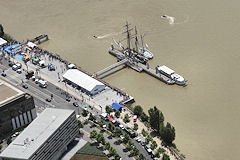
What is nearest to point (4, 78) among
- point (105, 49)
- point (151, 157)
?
point (105, 49)

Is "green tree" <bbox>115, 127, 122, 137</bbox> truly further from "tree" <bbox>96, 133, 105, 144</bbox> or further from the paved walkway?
the paved walkway

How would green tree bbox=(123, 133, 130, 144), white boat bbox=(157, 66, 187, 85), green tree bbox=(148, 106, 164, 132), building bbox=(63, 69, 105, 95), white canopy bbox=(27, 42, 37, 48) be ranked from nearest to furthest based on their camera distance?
green tree bbox=(123, 133, 130, 144)
green tree bbox=(148, 106, 164, 132)
building bbox=(63, 69, 105, 95)
white boat bbox=(157, 66, 187, 85)
white canopy bbox=(27, 42, 37, 48)

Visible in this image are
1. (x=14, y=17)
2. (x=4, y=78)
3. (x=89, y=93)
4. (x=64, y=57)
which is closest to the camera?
(x=89, y=93)

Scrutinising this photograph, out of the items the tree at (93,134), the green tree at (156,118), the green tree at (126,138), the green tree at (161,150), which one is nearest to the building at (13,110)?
the tree at (93,134)

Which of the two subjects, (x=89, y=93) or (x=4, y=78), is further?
(x=4, y=78)

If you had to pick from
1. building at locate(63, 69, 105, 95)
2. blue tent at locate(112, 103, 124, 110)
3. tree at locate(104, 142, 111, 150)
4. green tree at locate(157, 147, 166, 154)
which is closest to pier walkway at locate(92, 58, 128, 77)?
building at locate(63, 69, 105, 95)

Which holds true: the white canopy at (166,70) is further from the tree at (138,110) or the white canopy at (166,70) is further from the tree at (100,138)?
the tree at (100,138)

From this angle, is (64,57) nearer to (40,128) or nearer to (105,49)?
(105,49)
